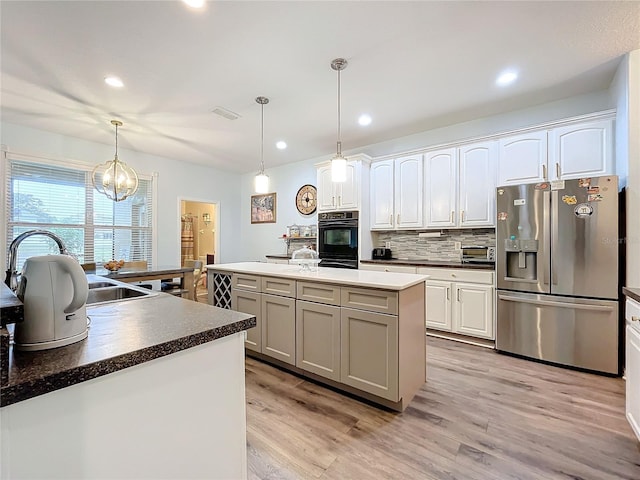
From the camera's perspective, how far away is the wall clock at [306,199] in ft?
17.7

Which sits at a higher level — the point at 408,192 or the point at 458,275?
the point at 408,192

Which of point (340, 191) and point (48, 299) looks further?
point (340, 191)

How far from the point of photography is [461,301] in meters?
3.35

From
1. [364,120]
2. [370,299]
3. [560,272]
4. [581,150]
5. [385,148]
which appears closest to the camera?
[370,299]

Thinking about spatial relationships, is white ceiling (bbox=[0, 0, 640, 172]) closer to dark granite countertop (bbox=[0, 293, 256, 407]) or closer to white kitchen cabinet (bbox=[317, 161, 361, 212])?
white kitchen cabinet (bbox=[317, 161, 361, 212])

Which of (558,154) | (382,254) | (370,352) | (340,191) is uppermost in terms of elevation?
(558,154)

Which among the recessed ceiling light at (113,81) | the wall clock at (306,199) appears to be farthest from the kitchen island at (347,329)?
the wall clock at (306,199)

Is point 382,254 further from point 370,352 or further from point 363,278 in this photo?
point 370,352

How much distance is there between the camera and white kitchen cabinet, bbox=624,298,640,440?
1650 mm

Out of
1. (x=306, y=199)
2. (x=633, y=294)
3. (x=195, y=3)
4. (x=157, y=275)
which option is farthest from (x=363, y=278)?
(x=306, y=199)

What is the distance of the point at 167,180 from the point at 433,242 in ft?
15.5

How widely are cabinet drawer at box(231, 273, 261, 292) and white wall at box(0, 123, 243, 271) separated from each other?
3.12 m

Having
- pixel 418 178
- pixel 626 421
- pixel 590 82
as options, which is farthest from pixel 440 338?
pixel 590 82

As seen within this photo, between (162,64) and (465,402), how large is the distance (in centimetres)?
363
